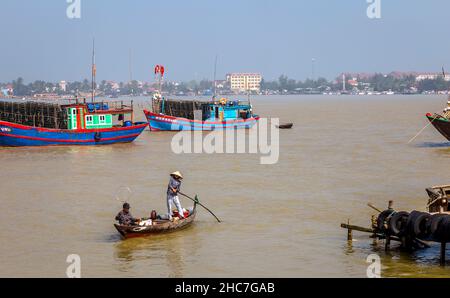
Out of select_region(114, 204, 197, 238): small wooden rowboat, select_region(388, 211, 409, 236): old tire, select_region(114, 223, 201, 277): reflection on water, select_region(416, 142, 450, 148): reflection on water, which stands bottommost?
select_region(114, 223, 201, 277): reflection on water

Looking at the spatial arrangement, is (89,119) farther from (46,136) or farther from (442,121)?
(442,121)

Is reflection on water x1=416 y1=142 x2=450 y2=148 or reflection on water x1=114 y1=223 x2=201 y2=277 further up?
reflection on water x1=416 y1=142 x2=450 y2=148

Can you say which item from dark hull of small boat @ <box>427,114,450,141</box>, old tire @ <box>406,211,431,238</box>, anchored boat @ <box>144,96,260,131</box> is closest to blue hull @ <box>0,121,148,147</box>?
anchored boat @ <box>144,96,260,131</box>

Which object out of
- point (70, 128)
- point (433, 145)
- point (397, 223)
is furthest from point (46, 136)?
point (397, 223)

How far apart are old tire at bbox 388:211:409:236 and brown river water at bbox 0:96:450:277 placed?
0.70 meters

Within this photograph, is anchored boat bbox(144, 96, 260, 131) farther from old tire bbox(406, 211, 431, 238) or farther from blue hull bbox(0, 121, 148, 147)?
old tire bbox(406, 211, 431, 238)

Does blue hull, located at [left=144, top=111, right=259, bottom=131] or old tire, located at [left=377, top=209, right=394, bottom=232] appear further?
blue hull, located at [left=144, top=111, right=259, bottom=131]

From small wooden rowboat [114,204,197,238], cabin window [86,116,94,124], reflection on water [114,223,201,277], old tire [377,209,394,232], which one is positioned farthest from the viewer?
cabin window [86,116,94,124]

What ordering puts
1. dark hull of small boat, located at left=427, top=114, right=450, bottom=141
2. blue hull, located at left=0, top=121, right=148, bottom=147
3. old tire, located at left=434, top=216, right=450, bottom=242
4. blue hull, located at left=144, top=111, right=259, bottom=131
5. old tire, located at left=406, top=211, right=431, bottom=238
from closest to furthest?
1. old tire, located at left=434, top=216, right=450, bottom=242
2. old tire, located at left=406, top=211, right=431, bottom=238
3. dark hull of small boat, located at left=427, top=114, right=450, bottom=141
4. blue hull, located at left=0, top=121, right=148, bottom=147
5. blue hull, located at left=144, top=111, right=259, bottom=131

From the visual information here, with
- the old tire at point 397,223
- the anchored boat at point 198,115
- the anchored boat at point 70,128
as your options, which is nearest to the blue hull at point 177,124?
the anchored boat at point 198,115

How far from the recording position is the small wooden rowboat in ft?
68.3

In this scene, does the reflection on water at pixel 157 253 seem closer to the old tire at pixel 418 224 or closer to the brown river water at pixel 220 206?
the brown river water at pixel 220 206
